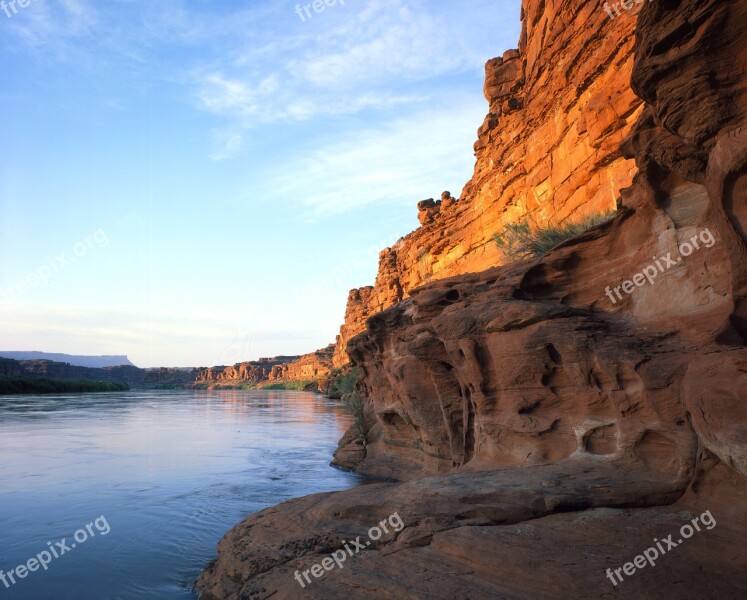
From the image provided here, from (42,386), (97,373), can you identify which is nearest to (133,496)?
(42,386)

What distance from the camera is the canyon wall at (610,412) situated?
16.1 feet

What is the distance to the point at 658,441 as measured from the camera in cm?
639


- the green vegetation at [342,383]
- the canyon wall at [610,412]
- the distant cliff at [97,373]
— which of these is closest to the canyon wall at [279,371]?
the distant cliff at [97,373]

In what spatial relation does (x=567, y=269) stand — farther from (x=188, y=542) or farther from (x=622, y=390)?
(x=188, y=542)

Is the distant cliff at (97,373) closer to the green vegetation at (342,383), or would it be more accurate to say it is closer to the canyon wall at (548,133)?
the green vegetation at (342,383)

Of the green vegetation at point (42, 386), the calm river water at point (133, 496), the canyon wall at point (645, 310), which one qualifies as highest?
the canyon wall at point (645, 310)

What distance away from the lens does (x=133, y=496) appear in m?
13.9

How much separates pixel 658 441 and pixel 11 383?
96300 mm

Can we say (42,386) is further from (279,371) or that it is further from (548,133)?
(548,133)

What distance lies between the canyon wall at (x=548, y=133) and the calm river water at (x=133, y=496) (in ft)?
43.1

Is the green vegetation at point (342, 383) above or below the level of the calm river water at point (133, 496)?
above

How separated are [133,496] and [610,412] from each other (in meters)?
13.1

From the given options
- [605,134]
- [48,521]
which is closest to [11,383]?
[48,521]

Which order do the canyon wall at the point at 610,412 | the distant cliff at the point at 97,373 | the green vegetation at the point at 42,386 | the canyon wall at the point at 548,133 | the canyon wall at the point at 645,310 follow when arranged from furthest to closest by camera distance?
1. the distant cliff at the point at 97,373
2. the green vegetation at the point at 42,386
3. the canyon wall at the point at 548,133
4. the canyon wall at the point at 645,310
5. the canyon wall at the point at 610,412
